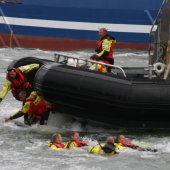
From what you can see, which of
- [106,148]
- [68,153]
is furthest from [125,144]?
[68,153]

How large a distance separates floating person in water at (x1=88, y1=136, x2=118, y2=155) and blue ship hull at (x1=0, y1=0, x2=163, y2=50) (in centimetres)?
1568

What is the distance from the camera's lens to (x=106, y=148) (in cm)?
848

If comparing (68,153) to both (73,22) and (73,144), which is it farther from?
(73,22)

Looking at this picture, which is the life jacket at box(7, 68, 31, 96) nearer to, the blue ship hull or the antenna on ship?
the antenna on ship

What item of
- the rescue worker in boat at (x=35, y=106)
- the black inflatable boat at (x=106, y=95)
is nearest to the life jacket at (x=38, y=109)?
the rescue worker in boat at (x=35, y=106)

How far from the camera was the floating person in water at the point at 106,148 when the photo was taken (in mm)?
8477

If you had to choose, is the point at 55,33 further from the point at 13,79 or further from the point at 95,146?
the point at 95,146

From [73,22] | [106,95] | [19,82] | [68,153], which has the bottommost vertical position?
[68,153]

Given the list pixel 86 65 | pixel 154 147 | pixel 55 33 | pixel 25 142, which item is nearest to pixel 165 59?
pixel 86 65

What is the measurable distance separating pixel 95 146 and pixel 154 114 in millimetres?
1212

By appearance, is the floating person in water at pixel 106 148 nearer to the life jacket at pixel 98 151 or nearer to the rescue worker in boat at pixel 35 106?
the life jacket at pixel 98 151

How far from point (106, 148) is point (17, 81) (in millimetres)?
2196

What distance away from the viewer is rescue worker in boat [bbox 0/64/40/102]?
392 inches

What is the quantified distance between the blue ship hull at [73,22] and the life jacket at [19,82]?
14136 millimetres
